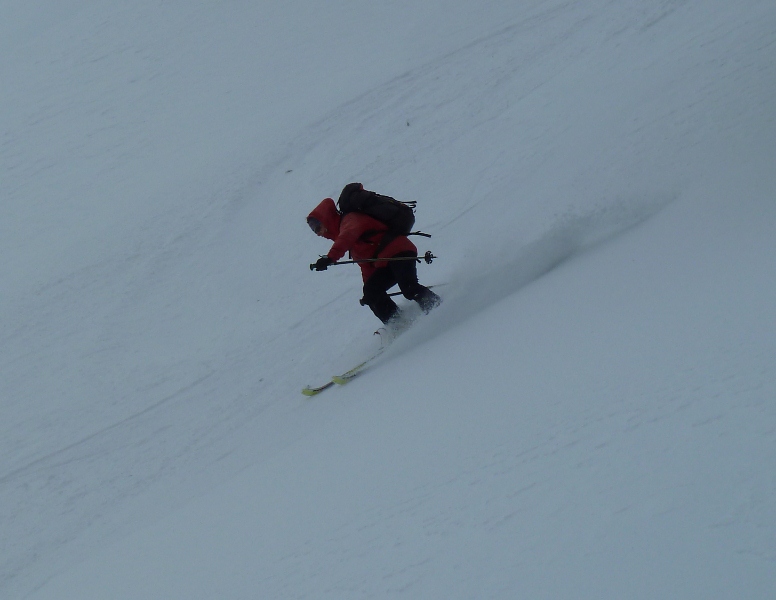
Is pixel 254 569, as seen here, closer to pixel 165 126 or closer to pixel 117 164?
pixel 117 164

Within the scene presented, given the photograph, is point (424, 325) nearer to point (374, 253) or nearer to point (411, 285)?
point (411, 285)

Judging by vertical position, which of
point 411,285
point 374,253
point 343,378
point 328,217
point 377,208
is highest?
point 328,217

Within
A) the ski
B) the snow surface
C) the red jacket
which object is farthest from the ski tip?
the red jacket

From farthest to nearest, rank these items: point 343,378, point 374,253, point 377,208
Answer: point 343,378 → point 374,253 → point 377,208

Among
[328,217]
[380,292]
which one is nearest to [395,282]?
[380,292]

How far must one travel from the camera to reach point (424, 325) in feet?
21.4

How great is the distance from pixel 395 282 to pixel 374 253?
384 millimetres

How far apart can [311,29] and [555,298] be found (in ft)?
47.3

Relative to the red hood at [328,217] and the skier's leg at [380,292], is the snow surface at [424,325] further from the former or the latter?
the red hood at [328,217]

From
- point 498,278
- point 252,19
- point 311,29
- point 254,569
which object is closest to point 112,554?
point 254,569

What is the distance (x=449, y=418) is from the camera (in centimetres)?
418

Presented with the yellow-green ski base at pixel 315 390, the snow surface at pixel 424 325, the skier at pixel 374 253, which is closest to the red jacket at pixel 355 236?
the skier at pixel 374 253

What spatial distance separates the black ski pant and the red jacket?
0.07 m

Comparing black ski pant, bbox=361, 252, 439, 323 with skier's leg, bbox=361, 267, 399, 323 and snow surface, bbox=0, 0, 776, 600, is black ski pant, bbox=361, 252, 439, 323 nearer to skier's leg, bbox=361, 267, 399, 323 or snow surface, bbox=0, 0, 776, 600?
skier's leg, bbox=361, 267, 399, 323
